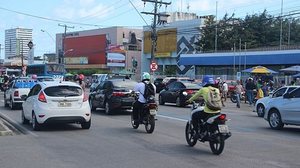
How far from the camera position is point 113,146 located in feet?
38.1

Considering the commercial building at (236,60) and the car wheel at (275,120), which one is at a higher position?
the commercial building at (236,60)

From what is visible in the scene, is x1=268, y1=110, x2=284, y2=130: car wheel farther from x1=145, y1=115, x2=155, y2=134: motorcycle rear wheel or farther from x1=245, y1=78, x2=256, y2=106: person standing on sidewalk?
x1=245, y1=78, x2=256, y2=106: person standing on sidewalk

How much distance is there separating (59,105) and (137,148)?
4278 millimetres

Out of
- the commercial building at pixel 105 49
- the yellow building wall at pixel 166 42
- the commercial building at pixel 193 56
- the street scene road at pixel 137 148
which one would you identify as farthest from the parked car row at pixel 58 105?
the commercial building at pixel 105 49

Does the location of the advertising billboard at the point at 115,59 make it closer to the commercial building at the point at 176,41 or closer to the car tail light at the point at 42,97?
the commercial building at the point at 176,41

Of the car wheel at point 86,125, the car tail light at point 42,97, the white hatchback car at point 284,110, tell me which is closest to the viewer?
the car tail light at point 42,97

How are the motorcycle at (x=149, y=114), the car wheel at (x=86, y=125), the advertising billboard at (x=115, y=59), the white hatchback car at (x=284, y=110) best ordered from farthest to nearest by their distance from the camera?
1. the advertising billboard at (x=115, y=59)
2. the white hatchback car at (x=284, y=110)
3. the car wheel at (x=86, y=125)
4. the motorcycle at (x=149, y=114)

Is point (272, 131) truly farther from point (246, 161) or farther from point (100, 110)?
point (100, 110)

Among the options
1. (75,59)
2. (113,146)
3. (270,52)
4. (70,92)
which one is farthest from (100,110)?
(75,59)

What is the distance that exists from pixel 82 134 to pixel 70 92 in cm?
172

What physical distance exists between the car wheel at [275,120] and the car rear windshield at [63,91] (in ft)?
21.7

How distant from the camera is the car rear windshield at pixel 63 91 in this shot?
14.9 m

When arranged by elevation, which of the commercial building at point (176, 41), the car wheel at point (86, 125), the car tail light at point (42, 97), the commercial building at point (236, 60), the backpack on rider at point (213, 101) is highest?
the commercial building at point (176, 41)

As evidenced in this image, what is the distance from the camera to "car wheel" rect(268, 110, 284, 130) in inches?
635
